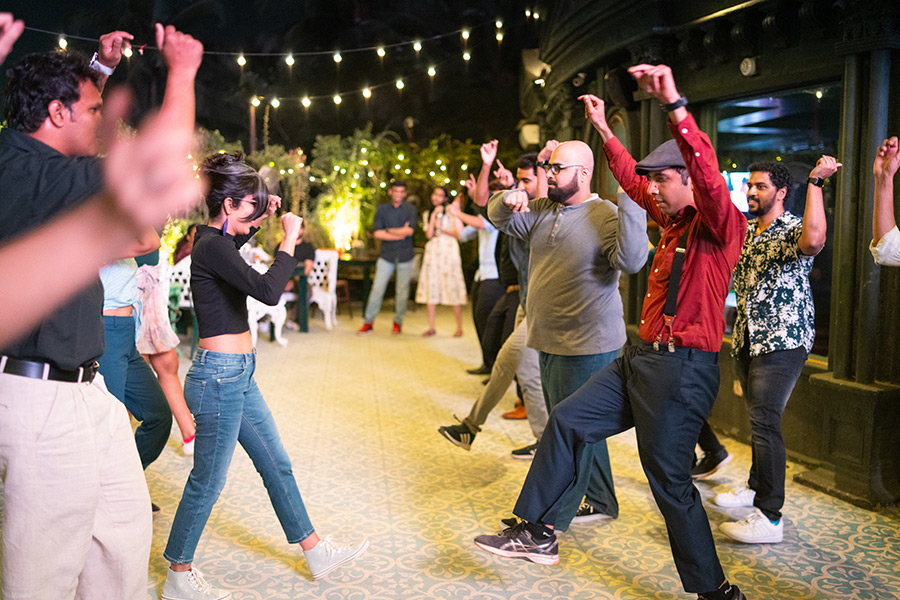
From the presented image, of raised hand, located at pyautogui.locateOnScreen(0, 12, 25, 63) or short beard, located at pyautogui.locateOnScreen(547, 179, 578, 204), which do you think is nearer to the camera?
raised hand, located at pyautogui.locateOnScreen(0, 12, 25, 63)

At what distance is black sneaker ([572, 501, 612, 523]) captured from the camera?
11.5 feet

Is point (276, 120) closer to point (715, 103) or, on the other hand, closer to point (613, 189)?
point (613, 189)

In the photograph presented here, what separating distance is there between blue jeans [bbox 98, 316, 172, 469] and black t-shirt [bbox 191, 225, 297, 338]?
0.74 meters

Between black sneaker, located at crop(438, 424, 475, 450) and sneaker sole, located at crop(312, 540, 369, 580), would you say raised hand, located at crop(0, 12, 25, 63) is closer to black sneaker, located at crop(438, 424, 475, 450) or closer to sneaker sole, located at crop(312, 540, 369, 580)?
sneaker sole, located at crop(312, 540, 369, 580)

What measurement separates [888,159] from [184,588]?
9.99ft

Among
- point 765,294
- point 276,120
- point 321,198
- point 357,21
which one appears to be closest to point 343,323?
point 321,198

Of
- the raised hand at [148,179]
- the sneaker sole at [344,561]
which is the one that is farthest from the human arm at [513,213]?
the raised hand at [148,179]

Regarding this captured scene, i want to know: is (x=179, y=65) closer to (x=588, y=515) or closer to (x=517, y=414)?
(x=588, y=515)

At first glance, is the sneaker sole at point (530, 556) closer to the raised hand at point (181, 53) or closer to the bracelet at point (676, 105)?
the bracelet at point (676, 105)

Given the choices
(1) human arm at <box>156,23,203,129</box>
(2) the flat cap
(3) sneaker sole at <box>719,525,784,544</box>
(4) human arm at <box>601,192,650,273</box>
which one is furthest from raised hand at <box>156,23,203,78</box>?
(3) sneaker sole at <box>719,525,784,544</box>

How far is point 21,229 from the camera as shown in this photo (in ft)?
5.47

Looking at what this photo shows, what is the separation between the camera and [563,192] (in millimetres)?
3352

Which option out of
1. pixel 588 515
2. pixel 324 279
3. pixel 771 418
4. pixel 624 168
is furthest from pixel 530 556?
pixel 324 279

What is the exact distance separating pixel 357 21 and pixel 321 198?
8.12 m
